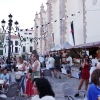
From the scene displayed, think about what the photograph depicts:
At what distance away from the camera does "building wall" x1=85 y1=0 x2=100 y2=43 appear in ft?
72.2

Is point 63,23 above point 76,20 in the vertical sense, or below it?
above

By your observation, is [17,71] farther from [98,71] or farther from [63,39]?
[63,39]

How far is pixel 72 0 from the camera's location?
1220 inches

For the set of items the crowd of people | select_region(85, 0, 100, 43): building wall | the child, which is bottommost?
the child

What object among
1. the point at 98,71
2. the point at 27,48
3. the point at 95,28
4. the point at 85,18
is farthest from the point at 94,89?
the point at 27,48

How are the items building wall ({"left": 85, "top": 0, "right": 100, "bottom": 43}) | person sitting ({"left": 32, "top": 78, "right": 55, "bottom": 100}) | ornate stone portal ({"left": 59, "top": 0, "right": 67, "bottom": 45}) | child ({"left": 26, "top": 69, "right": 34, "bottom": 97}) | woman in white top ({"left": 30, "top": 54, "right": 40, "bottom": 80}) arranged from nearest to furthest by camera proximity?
1. person sitting ({"left": 32, "top": 78, "right": 55, "bottom": 100})
2. woman in white top ({"left": 30, "top": 54, "right": 40, "bottom": 80})
3. child ({"left": 26, "top": 69, "right": 34, "bottom": 97})
4. building wall ({"left": 85, "top": 0, "right": 100, "bottom": 43})
5. ornate stone portal ({"left": 59, "top": 0, "right": 67, "bottom": 45})

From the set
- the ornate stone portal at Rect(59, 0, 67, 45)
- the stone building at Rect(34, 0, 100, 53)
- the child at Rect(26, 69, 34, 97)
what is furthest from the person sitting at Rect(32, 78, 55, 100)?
the ornate stone portal at Rect(59, 0, 67, 45)

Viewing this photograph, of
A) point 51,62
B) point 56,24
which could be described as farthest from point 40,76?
point 56,24

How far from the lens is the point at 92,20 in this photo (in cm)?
2314

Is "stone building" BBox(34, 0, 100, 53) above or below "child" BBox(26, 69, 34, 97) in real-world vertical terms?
above

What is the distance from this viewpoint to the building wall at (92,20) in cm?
2200

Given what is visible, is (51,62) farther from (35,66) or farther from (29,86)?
(35,66)

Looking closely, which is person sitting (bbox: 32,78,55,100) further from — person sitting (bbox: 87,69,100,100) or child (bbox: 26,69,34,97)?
child (bbox: 26,69,34,97)

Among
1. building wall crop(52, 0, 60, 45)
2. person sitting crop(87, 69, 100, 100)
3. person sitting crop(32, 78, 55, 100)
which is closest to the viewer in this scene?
person sitting crop(32, 78, 55, 100)
